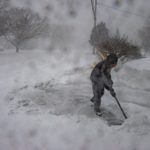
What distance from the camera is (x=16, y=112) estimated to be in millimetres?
5207

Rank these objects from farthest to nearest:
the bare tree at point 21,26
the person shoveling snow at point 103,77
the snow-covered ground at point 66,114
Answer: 1. the bare tree at point 21,26
2. the person shoveling snow at point 103,77
3. the snow-covered ground at point 66,114

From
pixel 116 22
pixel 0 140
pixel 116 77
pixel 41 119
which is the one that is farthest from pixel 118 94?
pixel 116 22

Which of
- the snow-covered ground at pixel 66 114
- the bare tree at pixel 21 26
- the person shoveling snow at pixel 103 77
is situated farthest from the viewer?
the bare tree at pixel 21 26

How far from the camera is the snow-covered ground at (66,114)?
158 inches

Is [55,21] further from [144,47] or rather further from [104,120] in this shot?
[104,120]

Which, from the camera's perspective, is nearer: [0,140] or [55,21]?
[0,140]

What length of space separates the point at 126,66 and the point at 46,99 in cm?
468

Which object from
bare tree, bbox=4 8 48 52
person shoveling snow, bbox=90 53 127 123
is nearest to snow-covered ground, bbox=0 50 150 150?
person shoveling snow, bbox=90 53 127 123

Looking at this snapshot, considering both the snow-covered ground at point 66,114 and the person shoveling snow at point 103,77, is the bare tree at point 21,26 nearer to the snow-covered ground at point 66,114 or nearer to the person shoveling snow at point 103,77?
the snow-covered ground at point 66,114

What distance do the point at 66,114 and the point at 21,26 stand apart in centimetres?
1607

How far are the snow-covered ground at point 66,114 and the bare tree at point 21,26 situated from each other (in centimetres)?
1144

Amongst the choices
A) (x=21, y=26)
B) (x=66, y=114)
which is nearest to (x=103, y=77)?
(x=66, y=114)

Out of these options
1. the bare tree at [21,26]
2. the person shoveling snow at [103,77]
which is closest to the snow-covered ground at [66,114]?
the person shoveling snow at [103,77]

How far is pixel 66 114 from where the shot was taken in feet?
16.7
